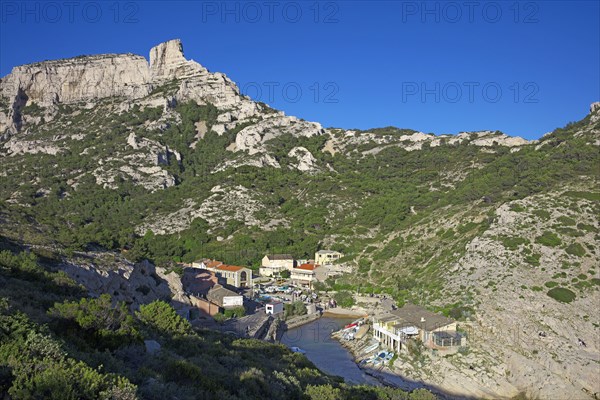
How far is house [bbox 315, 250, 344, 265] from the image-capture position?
54.4 metres

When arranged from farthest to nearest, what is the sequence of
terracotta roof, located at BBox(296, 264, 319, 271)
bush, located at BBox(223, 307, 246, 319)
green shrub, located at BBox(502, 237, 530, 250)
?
terracotta roof, located at BBox(296, 264, 319, 271)
green shrub, located at BBox(502, 237, 530, 250)
bush, located at BBox(223, 307, 246, 319)

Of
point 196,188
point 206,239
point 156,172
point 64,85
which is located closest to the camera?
point 206,239

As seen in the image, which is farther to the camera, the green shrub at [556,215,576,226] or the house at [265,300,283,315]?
Answer: the green shrub at [556,215,576,226]

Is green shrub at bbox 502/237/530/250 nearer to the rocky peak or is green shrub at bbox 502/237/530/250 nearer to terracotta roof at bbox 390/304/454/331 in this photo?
terracotta roof at bbox 390/304/454/331

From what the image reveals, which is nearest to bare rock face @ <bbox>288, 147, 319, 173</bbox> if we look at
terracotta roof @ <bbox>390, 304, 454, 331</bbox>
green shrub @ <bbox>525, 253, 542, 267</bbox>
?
green shrub @ <bbox>525, 253, 542, 267</bbox>

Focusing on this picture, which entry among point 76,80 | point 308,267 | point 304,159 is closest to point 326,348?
point 308,267

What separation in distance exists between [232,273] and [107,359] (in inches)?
1587

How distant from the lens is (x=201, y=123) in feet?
307

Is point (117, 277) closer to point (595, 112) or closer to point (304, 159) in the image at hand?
point (304, 159)

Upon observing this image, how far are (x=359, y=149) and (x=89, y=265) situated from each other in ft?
241

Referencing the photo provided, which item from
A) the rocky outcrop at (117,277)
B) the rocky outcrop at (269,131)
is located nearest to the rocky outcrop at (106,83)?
the rocky outcrop at (269,131)

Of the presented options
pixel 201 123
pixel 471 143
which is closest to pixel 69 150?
pixel 201 123

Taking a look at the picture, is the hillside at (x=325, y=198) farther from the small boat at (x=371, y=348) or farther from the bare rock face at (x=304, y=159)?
the small boat at (x=371, y=348)

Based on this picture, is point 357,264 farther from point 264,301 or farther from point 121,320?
point 121,320
